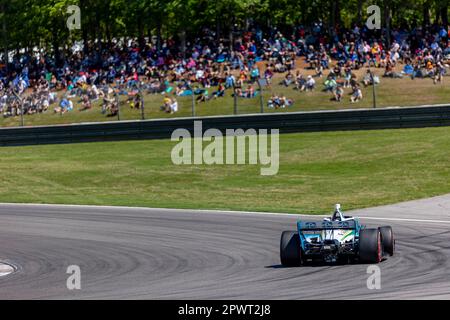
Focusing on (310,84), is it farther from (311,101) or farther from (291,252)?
(291,252)

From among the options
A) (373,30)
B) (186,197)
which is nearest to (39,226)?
(186,197)

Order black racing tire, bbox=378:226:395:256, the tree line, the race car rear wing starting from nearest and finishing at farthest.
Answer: the race car rear wing < black racing tire, bbox=378:226:395:256 < the tree line

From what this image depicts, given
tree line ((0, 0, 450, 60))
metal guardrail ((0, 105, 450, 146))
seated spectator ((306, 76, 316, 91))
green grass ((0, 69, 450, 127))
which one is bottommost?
metal guardrail ((0, 105, 450, 146))

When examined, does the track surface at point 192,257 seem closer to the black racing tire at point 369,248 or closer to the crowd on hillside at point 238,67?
the black racing tire at point 369,248

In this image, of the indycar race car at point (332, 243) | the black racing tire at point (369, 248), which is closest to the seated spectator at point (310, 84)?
the indycar race car at point (332, 243)

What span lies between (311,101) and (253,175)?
9.29 meters

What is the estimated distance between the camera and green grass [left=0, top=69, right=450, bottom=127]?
3756 cm

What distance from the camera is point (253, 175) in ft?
98.6

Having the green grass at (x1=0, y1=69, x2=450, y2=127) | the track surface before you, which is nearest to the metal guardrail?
the green grass at (x1=0, y1=69, x2=450, y2=127)

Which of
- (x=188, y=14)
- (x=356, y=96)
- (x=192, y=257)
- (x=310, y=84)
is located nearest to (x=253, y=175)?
(x=356, y=96)

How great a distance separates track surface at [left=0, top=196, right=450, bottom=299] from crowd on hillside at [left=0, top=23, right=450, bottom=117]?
1562 cm

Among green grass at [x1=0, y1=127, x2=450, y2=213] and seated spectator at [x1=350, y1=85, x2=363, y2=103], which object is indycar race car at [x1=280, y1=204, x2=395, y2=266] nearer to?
green grass at [x1=0, y1=127, x2=450, y2=213]

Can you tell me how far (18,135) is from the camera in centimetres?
3912
